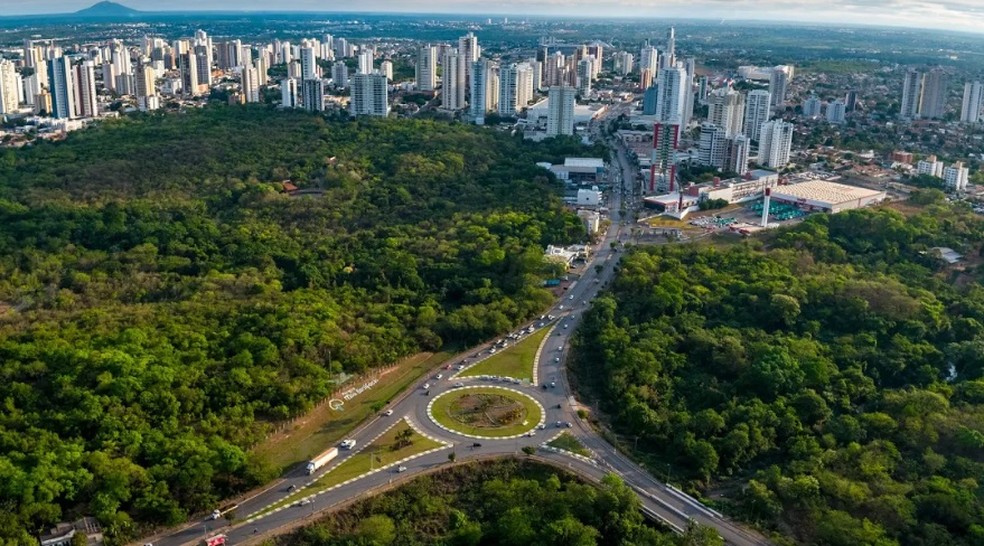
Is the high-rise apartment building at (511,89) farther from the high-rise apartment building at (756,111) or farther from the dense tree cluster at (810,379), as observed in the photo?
→ the dense tree cluster at (810,379)

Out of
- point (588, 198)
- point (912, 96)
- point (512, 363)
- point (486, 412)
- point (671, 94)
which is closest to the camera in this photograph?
point (486, 412)

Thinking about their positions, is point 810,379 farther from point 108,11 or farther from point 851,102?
point 108,11

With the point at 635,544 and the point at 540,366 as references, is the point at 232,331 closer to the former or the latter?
the point at 540,366

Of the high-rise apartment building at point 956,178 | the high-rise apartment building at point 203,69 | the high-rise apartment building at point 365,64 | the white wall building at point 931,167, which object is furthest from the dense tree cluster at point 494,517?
the high-rise apartment building at point 203,69

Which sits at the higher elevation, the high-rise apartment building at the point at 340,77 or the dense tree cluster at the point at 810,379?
the high-rise apartment building at the point at 340,77

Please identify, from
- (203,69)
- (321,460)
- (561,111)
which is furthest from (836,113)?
(321,460)

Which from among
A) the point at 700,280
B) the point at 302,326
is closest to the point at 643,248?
the point at 700,280
